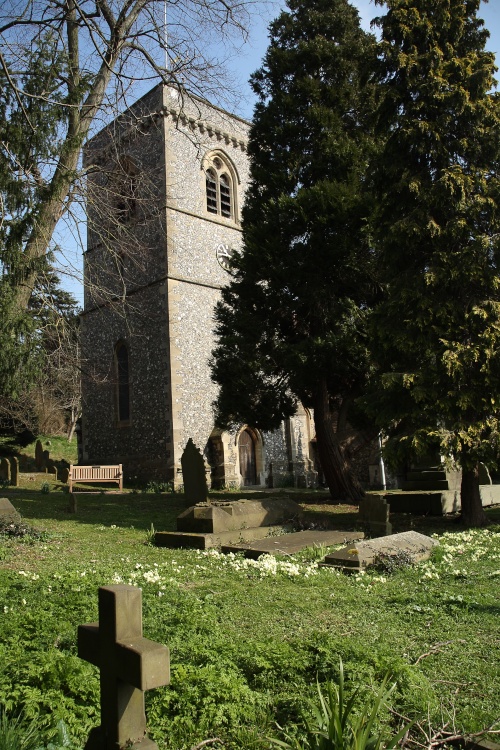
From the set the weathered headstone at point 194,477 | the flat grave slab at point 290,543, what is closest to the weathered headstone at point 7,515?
the flat grave slab at point 290,543

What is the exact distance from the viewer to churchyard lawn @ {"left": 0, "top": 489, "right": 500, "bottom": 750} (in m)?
2.97

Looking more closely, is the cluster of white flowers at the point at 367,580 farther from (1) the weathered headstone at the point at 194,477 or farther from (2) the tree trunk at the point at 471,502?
(1) the weathered headstone at the point at 194,477

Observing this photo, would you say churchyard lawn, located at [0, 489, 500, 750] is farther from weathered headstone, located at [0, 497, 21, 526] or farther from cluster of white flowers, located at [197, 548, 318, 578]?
weathered headstone, located at [0, 497, 21, 526]

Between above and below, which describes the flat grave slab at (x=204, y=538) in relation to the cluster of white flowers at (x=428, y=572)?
above

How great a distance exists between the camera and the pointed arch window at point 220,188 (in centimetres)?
2597

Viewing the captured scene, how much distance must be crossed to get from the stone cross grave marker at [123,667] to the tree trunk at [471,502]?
9256mm

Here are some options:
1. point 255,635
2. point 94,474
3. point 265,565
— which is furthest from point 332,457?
point 255,635

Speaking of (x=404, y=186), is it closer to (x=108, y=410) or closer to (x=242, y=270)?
(x=242, y=270)

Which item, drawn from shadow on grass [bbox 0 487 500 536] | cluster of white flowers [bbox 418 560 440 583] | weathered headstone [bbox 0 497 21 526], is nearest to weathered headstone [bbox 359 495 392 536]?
shadow on grass [bbox 0 487 500 536]

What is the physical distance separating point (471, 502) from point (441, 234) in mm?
4682

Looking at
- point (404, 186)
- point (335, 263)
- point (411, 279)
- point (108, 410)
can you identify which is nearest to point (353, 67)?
point (335, 263)

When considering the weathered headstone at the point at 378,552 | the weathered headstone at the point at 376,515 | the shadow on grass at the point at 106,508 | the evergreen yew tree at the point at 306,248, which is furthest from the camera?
the evergreen yew tree at the point at 306,248

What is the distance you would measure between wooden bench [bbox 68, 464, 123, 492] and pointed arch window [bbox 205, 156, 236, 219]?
12.0 m

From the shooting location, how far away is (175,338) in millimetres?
22547
